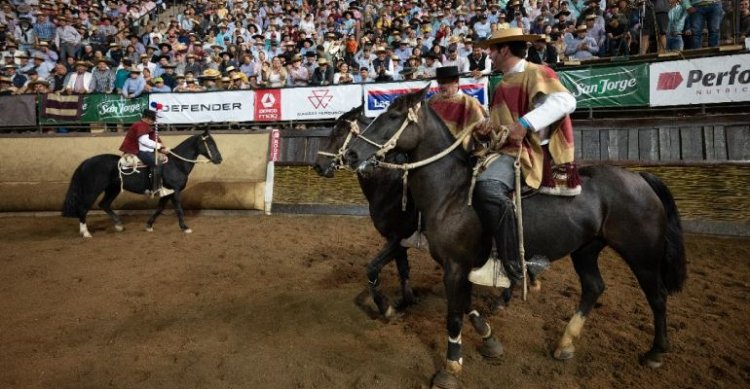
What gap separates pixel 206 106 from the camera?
1191 cm

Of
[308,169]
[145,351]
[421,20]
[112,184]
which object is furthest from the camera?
[421,20]

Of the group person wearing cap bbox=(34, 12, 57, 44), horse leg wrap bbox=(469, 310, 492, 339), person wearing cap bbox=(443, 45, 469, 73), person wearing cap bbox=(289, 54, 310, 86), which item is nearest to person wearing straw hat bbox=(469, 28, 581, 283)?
horse leg wrap bbox=(469, 310, 492, 339)

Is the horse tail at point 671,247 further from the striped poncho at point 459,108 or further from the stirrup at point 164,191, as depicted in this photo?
the stirrup at point 164,191

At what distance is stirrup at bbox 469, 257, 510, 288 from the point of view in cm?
324

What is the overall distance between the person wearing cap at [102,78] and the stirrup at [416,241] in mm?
13227

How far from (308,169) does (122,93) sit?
649 cm

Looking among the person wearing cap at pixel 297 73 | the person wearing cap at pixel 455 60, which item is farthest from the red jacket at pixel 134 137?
the person wearing cap at pixel 455 60

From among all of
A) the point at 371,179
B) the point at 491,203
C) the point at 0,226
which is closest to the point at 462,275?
the point at 491,203

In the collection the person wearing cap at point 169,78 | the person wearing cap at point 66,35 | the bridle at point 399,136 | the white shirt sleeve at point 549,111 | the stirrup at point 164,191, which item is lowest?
the stirrup at point 164,191

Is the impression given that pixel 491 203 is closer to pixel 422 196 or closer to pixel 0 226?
pixel 422 196

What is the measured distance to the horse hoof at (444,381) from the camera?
327 cm

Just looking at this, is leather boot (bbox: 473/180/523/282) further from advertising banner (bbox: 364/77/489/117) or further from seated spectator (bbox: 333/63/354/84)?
seated spectator (bbox: 333/63/354/84)

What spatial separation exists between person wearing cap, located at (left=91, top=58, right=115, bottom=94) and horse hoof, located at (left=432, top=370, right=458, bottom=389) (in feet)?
47.6

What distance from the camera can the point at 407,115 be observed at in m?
3.30
